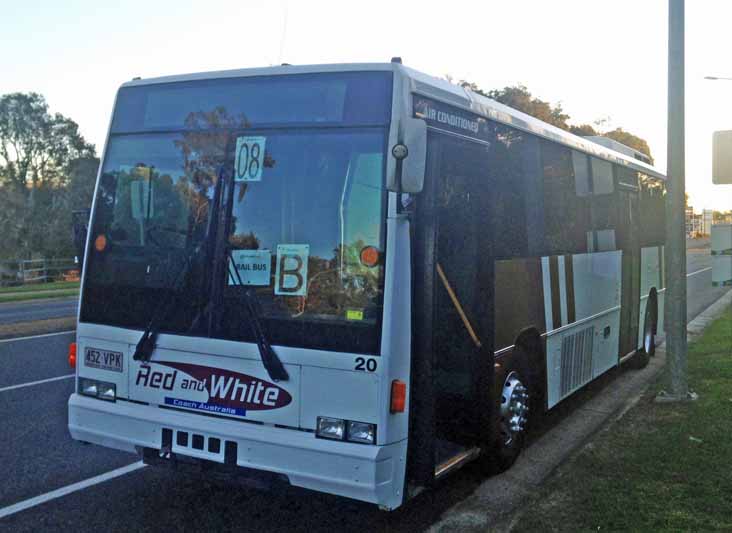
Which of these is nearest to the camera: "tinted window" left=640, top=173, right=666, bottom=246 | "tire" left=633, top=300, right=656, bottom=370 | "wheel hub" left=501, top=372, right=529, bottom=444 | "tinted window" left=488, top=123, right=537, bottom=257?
"tinted window" left=488, top=123, right=537, bottom=257

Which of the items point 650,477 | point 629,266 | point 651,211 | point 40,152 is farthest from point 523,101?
point 40,152

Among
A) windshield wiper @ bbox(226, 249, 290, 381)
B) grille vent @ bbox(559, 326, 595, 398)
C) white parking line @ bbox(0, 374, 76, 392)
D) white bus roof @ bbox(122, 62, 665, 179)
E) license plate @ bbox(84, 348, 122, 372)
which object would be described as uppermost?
white bus roof @ bbox(122, 62, 665, 179)

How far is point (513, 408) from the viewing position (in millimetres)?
6730

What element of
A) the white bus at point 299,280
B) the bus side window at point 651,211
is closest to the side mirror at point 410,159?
the white bus at point 299,280

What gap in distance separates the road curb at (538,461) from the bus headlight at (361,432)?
1.00m

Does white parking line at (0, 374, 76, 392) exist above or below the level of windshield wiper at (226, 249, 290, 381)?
below

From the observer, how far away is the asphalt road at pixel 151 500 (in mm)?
5383

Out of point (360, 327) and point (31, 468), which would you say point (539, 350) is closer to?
point (360, 327)

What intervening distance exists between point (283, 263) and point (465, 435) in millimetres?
2101

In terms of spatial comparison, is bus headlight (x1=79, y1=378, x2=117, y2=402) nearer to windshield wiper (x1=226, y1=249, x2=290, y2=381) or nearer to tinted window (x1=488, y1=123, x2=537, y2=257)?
windshield wiper (x1=226, y1=249, x2=290, y2=381)

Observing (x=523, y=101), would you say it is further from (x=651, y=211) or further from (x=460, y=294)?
(x=460, y=294)

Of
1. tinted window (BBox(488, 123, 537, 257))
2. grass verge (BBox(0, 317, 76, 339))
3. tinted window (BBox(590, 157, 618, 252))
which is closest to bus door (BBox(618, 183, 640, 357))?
tinted window (BBox(590, 157, 618, 252))

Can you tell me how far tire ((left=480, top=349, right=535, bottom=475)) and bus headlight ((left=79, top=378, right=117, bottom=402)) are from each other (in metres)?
2.81

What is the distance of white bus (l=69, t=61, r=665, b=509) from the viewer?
4875 mm
